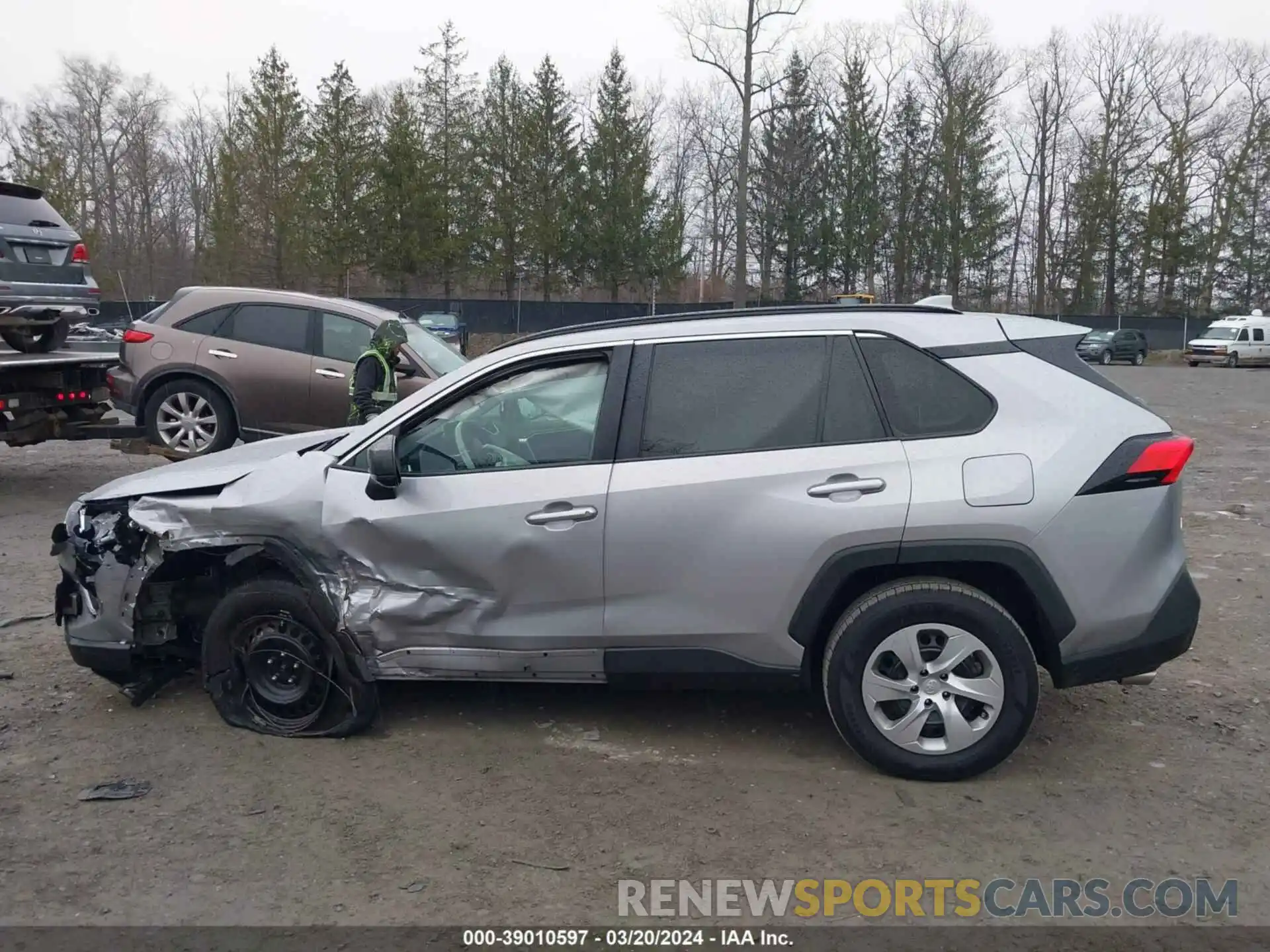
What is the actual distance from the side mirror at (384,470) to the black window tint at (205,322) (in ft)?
22.6

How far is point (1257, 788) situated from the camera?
13.1ft

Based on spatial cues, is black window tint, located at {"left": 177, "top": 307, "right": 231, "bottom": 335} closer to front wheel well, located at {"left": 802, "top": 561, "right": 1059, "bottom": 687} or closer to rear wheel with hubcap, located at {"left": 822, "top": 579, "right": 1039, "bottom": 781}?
front wheel well, located at {"left": 802, "top": 561, "right": 1059, "bottom": 687}

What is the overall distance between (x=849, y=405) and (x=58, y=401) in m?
8.00

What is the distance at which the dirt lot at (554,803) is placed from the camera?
133 inches

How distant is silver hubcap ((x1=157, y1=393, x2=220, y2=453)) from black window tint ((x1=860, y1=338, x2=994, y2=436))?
7.86 meters

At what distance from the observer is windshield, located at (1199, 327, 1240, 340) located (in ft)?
137

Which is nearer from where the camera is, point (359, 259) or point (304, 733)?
point (304, 733)

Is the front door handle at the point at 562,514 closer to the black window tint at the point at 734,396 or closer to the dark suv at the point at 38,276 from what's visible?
the black window tint at the point at 734,396

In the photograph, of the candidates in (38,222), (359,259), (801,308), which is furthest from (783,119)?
(801,308)

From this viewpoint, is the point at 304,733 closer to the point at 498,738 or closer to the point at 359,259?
the point at 498,738

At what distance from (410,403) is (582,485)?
89 centimetres

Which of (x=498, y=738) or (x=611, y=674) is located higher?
(x=611, y=674)
